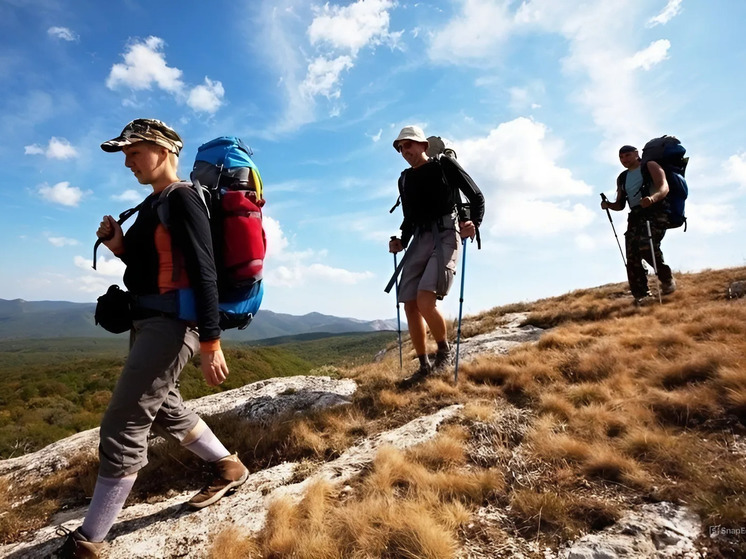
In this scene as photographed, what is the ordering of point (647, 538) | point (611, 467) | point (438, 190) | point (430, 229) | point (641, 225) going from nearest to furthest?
point (647, 538) < point (611, 467) < point (438, 190) < point (430, 229) < point (641, 225)

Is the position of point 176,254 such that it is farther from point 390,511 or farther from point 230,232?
point 390,511

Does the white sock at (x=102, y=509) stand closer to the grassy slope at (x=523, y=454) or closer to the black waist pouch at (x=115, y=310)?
the grassy slope at (x=523, y=454)

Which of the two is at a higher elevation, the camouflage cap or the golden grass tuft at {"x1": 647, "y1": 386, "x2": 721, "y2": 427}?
the camouflage cap

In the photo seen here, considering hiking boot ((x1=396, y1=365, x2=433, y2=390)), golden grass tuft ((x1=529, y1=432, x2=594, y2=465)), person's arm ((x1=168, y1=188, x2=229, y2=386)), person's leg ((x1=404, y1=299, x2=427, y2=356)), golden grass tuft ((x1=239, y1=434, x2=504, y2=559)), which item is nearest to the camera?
golden grass tuft ((x1=239, y1=434, x2=504, y2=559))


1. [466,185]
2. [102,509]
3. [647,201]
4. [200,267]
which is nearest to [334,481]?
[102,509]

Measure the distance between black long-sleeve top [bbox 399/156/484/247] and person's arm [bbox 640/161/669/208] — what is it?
509 centimetres

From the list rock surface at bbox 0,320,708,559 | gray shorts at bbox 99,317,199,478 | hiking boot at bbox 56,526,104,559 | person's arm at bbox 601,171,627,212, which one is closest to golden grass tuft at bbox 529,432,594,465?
rock surface at bbox 0,320,708,559

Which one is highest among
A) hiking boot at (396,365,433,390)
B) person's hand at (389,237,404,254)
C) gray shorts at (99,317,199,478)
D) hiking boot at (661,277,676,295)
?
person's hand at (389,237,404,254)

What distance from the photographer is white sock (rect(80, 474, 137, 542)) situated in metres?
2.94

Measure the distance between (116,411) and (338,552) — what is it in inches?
76.3

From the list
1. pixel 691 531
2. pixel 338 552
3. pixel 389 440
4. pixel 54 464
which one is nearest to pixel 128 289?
pixel 338 552

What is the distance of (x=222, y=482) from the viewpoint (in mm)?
3771

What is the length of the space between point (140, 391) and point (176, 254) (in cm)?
108

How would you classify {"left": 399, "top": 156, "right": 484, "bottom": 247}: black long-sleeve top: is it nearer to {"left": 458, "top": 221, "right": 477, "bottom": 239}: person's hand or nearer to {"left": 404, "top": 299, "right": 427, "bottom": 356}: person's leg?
{"left": 458, "top": 221, "right": 477, "bottom": 239}: person's hand
